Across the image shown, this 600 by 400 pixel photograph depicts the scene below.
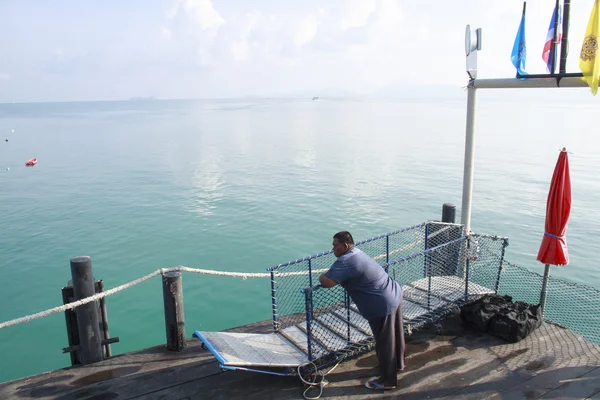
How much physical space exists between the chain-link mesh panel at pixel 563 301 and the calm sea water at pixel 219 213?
8.38ft

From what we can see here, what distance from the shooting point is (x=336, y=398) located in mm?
5391

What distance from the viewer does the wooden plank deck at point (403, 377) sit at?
17.9 ft

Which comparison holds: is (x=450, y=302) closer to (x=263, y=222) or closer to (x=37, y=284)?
(x=37, y=284)

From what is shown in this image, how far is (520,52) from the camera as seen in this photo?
704 cm

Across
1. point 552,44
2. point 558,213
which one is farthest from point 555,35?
point 558,213

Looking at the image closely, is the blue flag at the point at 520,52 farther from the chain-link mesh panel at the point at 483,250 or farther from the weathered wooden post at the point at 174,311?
the weathered wooden post at the point at 174,311

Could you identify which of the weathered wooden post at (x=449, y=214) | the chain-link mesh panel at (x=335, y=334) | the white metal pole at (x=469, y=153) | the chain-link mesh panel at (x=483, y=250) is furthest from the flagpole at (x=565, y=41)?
the chain-link mesh panel at (x=335, y=334)

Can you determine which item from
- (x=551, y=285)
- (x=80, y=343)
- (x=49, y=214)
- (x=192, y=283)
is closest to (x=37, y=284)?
(x=192, y=283)

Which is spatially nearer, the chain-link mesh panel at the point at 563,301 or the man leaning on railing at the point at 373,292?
the man leaning on railing at the point at 373,292

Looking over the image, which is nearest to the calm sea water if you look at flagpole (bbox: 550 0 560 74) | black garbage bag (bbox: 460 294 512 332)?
black garbage bag (bbox: 460 294 512 332)

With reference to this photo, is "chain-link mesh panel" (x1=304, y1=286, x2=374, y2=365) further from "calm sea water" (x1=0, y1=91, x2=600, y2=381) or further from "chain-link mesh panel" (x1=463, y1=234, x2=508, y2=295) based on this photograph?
"calm sea water" (x1=0, y1=91, x2=600, y2=381)

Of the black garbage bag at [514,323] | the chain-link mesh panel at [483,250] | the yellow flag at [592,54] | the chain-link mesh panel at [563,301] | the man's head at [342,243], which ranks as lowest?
the chain-link mesh panel at [563,301]

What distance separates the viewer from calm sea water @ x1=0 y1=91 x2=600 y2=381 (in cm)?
1295

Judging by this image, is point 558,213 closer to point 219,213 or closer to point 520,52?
point 520,52
